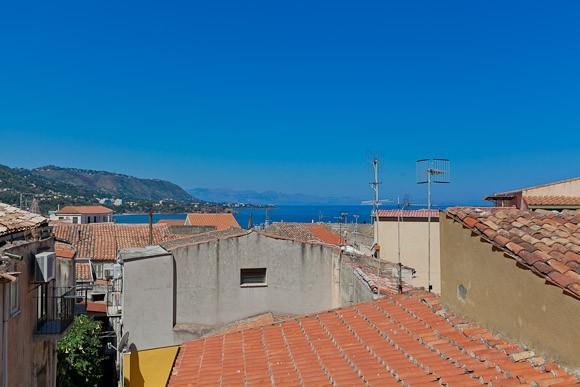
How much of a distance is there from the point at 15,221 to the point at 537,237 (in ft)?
32.7

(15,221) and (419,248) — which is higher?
(15,221)

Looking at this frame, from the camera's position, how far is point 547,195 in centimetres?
2080

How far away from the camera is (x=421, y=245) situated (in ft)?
83.3

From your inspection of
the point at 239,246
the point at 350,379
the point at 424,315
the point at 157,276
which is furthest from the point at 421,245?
the point at 350,379

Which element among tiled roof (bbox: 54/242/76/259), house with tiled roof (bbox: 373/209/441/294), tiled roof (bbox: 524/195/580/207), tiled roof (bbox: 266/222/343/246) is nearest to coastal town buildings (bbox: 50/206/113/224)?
tiled roof (bbox: 266/222/343/246)

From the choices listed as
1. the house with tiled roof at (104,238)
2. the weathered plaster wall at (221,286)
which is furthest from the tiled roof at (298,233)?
the house with tiled roof at (104,238)

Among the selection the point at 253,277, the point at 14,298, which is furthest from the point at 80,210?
the point at 14,298

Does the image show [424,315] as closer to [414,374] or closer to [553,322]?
[414,374]

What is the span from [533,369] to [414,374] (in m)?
1.25

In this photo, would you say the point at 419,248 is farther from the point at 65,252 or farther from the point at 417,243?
the point at 65,252

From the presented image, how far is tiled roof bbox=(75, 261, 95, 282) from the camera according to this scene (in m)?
32.1

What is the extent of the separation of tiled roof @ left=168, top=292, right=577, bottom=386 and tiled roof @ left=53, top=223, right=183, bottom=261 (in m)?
30.7

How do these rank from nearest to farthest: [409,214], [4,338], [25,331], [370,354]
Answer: [370,354] < [4,338] < [25,331] < [409,214]

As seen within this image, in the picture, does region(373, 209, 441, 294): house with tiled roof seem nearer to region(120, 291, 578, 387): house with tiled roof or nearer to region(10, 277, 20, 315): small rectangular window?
region(120, 291, 578, 387): house with tiled roof
